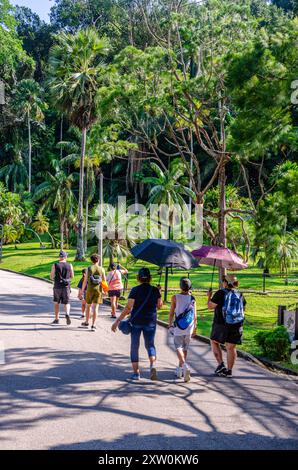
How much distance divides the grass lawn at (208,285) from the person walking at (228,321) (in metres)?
1.72

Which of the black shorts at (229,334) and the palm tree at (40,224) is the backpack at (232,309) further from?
the palm tree at (40,224)

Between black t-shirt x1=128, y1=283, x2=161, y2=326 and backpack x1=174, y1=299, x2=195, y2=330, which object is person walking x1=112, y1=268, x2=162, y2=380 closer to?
black t-shirt x1=128, y1=283, x2=161, y2=326

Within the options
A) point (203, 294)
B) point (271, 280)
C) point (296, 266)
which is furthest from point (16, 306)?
point (296, 266)

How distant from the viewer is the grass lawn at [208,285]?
17.0 m

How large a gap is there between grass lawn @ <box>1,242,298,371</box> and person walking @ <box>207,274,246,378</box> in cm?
172

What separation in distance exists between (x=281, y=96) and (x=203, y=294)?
1545 cm

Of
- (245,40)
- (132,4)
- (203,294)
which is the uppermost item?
(132,4)

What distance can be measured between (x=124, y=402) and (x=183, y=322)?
6.18 feet

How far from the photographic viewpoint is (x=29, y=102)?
2440 inches

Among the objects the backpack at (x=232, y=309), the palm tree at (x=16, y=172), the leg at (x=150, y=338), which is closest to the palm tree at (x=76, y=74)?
the palm tree at (x=16, y=172)

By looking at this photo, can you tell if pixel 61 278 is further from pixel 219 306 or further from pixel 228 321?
pixel 228 321

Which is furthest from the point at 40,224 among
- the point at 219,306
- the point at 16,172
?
the point at 219,306

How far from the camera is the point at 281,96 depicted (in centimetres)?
1038

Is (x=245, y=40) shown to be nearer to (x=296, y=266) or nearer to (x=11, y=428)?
(x=11, y=428)
